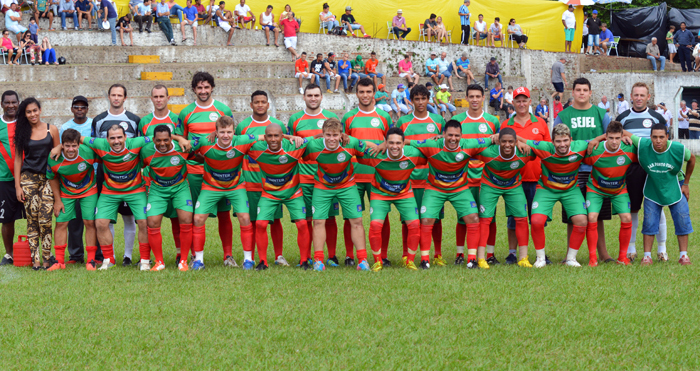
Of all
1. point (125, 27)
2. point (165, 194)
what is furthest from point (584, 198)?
point (125, 27)

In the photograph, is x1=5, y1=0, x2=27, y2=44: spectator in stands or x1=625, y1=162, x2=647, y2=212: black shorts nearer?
x1=625, y1=162, x2=647, y2=212: black shorts

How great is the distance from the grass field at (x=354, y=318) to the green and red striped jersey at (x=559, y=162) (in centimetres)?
101

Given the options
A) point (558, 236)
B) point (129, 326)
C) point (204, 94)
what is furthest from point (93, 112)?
point (129, 326)

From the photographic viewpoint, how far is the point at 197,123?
848 cm

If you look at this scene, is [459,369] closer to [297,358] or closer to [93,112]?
[297,358]

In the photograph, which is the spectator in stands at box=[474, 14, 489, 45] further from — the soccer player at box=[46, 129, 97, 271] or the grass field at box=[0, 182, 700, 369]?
the soccer player at box=[46, 129, 97, 271]

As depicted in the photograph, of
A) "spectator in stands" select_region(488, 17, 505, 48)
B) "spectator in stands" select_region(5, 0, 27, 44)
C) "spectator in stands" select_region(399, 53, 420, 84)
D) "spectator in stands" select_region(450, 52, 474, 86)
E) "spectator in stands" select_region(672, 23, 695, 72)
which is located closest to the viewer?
"spectator in stands" select_region(5, 0, 27, 44)

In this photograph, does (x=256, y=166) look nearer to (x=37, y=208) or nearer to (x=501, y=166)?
(x=37, y=208)

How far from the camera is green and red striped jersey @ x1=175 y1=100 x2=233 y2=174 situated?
333 inches

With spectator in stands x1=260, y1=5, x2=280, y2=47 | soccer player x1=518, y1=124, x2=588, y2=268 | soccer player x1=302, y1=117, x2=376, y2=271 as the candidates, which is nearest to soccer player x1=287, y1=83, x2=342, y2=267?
soccer player x1=302, y1=117, x2=376, y2=271

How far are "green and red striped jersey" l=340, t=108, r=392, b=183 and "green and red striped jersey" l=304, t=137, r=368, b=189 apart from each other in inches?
9.4

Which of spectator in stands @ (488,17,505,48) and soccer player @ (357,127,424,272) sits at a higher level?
spectator in stands @ (488,17,505,48)

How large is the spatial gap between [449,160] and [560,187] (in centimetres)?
136

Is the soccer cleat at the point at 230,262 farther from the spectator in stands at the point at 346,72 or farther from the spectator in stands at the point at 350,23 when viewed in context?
the spectator in stands at the point at 350,23
